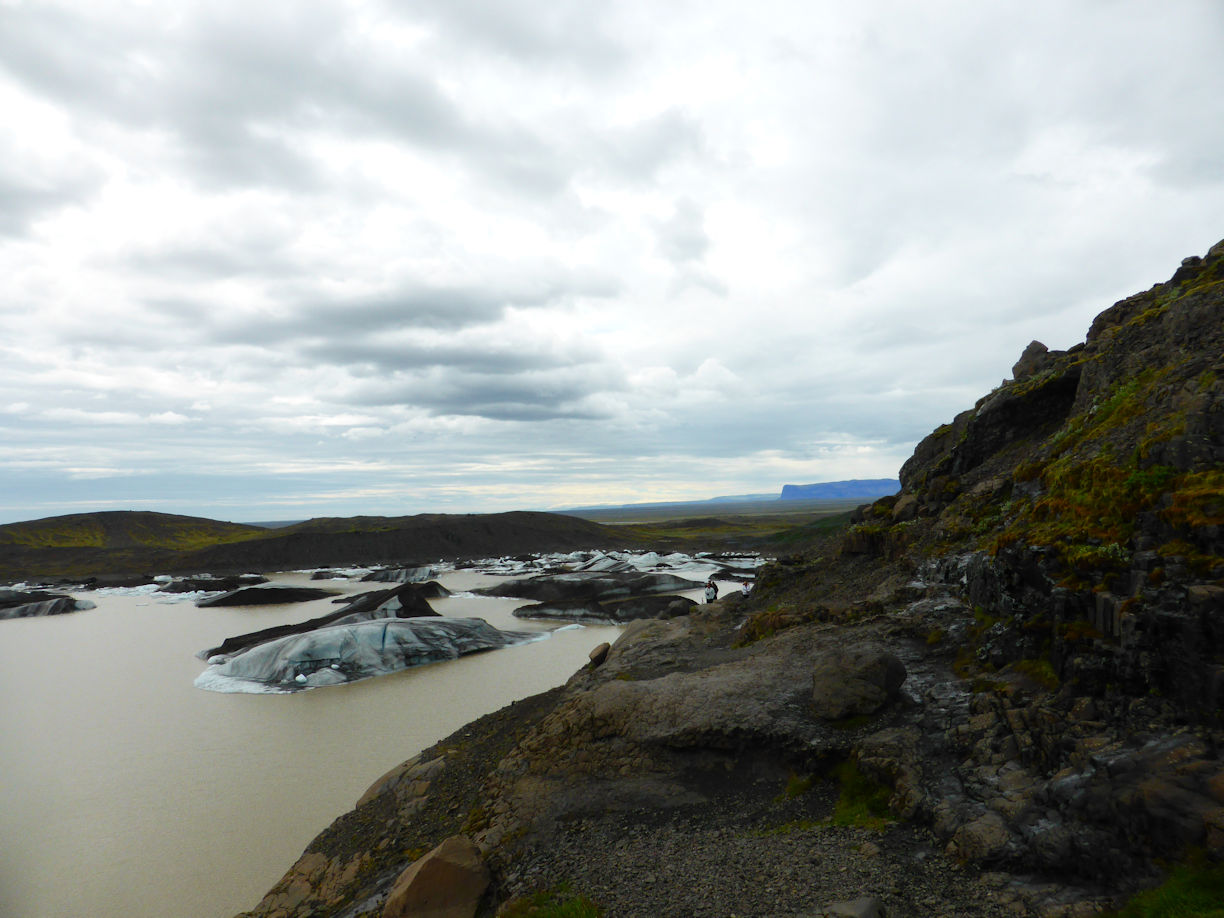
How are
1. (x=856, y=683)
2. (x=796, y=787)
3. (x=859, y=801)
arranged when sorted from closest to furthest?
1. (x=859, y=801)
2. (x=796, y=787)
3. (x=856, y=683)

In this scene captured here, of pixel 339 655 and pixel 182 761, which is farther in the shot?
pixel 339 655

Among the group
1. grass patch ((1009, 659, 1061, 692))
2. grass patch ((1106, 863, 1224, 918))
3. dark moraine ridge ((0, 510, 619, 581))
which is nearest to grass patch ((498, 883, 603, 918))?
grass patch ((1106, 863, 1224, 918))

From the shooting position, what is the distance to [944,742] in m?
9.74

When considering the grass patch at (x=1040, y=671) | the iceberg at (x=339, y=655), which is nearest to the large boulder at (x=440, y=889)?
the grass patch at (x=1040, y=671)

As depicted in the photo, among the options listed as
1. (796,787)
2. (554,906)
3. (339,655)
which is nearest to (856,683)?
(796,787)

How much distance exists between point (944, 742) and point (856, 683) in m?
1.88

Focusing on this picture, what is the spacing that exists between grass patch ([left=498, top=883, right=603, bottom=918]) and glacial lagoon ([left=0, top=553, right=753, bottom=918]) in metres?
7.87

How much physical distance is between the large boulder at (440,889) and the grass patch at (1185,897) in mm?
8219

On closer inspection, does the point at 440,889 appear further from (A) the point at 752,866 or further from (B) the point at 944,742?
(B) the point at 944,742

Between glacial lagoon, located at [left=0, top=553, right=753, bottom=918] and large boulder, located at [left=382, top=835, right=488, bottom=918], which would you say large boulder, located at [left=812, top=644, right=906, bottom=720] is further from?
glacial lagoon, located at [left=0, top=553, right=753, bottom=918]

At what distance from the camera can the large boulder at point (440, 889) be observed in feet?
29.4

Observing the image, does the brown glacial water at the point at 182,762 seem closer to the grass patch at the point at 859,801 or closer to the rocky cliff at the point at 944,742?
the rocky cliff at the point at 944,742

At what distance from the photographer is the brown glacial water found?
1354 cm

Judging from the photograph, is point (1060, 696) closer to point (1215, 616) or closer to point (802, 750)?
point (1215, 616)
